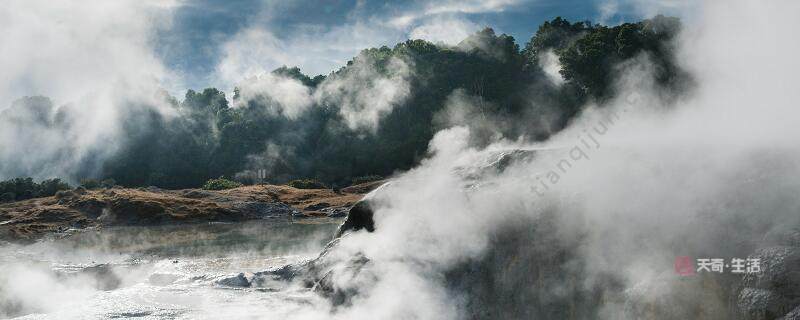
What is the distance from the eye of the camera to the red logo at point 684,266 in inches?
212

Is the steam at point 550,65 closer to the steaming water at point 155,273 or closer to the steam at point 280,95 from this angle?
the steam at point 280,95

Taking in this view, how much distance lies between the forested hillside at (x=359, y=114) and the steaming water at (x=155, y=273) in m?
24.5

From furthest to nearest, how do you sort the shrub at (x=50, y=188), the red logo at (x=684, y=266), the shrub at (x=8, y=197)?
the shrub at (x=50, y=188)
the shrub at (x=8, y=197)
the red logo at (x=684, y=266)

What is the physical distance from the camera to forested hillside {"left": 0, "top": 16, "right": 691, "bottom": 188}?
2039 inches

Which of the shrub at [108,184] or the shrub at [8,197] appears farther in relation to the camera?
the shrub at [108,184]

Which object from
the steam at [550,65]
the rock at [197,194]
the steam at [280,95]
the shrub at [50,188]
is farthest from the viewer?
the steam at [280,95]

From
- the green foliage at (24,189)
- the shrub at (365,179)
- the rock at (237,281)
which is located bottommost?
the rock at (237,281)

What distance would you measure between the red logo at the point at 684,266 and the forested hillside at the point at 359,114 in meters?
38.7

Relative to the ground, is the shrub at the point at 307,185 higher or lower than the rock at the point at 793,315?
higher

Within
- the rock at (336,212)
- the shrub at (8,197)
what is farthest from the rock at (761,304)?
the shrub at (8,197)

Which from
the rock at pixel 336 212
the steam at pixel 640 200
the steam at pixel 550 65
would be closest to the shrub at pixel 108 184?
the rock at pixel 336 212

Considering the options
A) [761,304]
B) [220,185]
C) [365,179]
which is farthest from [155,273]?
[220,185]

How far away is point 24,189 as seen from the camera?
4734 centimetres

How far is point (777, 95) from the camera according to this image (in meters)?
7.08
